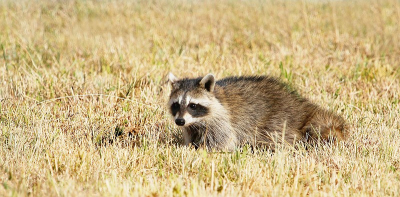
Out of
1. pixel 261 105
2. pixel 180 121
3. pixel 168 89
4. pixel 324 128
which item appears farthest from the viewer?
pixel 168 89

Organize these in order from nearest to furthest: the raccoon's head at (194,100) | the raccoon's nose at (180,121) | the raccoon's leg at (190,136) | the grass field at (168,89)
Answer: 1. the grass field at (168,89)
2. the raccoon's nose at (180,121)
3. the raccoon's head at (194,100)
4. the raccoon's leg at (190,136)

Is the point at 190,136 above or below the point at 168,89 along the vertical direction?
below

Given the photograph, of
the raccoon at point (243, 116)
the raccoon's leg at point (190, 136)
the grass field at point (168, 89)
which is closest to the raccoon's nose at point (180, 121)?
the raccoon at point (243, 116)

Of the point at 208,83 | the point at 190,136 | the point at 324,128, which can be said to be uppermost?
the point at 208,83

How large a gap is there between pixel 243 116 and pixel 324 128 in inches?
35.7

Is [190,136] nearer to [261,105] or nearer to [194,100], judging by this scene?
[194,100]

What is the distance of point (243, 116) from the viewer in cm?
602

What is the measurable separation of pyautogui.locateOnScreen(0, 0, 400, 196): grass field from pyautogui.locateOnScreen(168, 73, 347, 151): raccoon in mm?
316

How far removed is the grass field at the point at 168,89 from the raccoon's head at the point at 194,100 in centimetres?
37

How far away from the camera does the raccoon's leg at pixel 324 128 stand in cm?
584

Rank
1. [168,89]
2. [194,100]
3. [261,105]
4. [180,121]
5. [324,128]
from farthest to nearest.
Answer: [168,89] < [261,105] < [324,128] < [194,100] < [180,121]

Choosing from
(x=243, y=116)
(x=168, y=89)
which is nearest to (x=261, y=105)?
(x=243, y=116)

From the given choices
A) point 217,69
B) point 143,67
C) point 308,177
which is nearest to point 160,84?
point 143,67

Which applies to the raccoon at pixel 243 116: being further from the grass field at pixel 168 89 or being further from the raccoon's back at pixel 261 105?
the grass field at pixel 168 89
